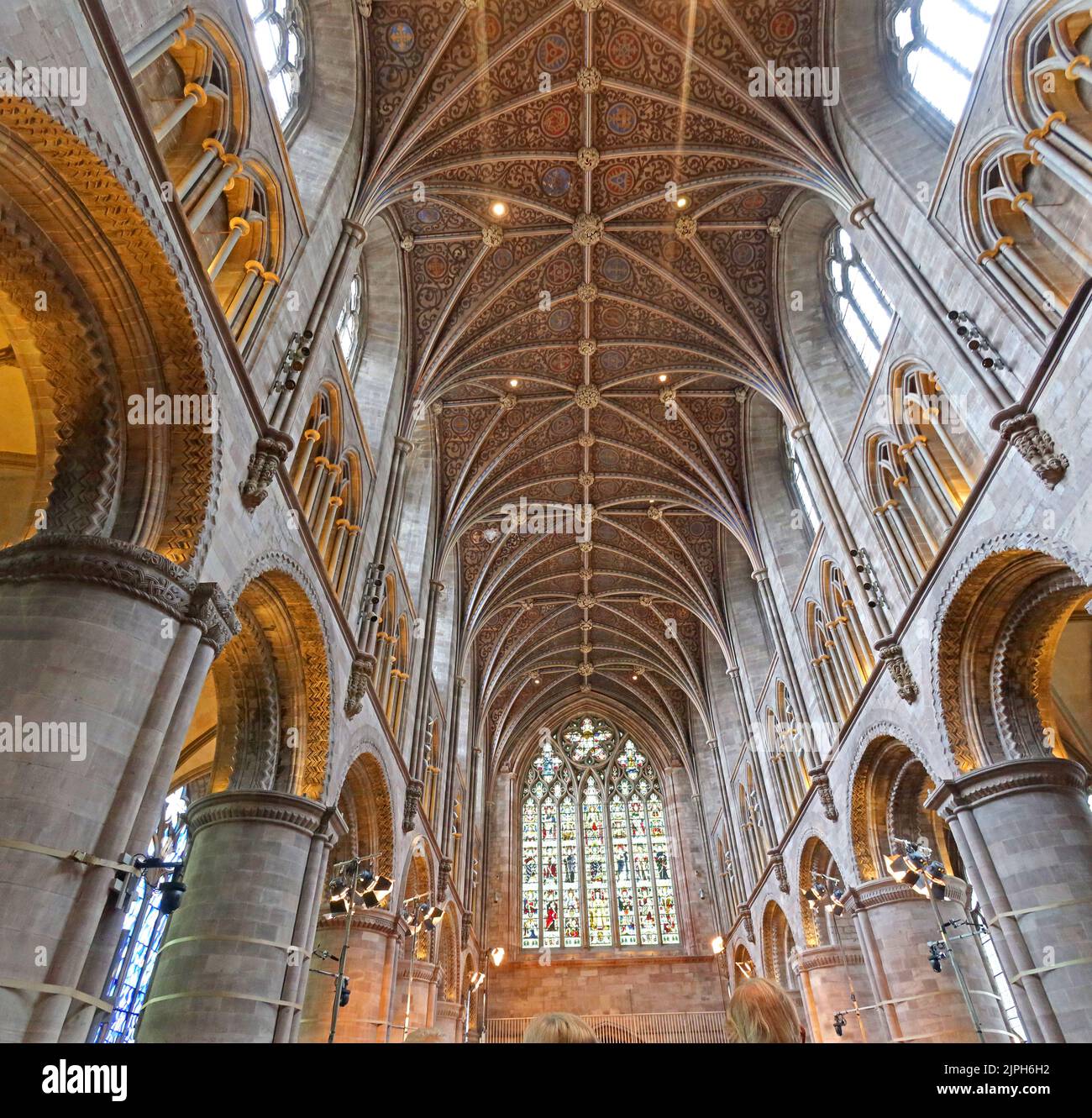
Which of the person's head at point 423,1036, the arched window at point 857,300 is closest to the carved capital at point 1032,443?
the arched window at point 857,300

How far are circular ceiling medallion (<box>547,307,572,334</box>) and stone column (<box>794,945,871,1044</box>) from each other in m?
15.8

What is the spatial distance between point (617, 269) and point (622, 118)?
3.35 metres

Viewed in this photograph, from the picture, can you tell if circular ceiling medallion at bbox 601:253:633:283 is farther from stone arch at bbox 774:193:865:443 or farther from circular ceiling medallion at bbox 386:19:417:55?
circular ceiling medallion at bbox 386:19:417:55

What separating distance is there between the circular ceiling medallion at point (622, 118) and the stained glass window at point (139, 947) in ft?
53.1

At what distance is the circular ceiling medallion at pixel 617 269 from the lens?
18359mm

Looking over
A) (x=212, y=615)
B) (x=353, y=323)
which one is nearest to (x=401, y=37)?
(x=353, y=323)

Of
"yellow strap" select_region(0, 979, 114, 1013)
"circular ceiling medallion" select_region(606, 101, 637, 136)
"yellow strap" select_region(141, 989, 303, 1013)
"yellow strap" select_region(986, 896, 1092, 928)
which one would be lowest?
"yellow strap" select_region(0, 979, 114, 1013)

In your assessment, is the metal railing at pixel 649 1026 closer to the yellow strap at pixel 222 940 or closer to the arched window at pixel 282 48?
the yellow strap at pixel 222 940

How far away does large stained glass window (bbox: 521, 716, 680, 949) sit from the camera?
92.9 ft

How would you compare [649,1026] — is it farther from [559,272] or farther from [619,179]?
[619,179]

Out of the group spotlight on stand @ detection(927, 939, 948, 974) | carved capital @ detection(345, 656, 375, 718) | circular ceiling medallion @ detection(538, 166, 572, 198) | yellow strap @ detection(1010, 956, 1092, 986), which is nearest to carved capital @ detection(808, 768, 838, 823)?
spotlight on stand @ detection(927, 939, 948, 974)

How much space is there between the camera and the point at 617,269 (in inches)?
730

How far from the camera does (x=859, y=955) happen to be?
55.8 ft
